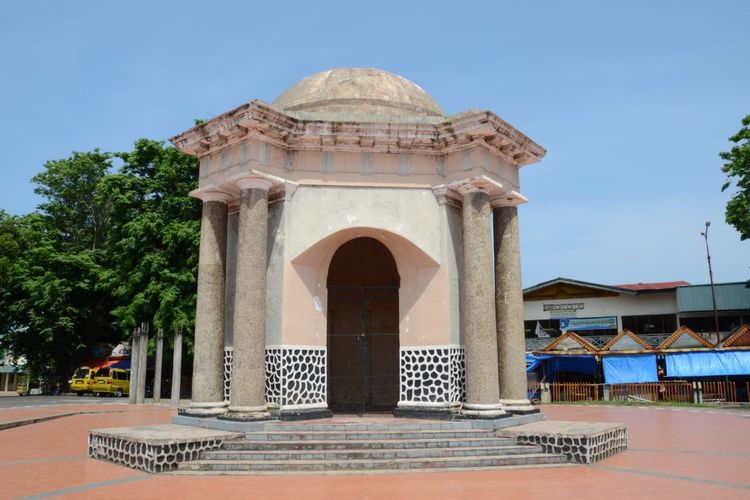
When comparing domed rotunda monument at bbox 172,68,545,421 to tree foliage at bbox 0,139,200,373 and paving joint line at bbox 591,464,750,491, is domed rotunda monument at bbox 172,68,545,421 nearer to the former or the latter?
paving joint line at bbox 591,464,750,491

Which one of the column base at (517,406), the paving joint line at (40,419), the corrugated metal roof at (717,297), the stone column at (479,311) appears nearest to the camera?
the stone column at (479,311)

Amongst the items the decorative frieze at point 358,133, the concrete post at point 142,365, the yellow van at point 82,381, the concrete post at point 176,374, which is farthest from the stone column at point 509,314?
the yellow van at point 82,381

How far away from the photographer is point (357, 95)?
1362 cm

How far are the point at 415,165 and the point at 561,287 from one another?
30973 mm

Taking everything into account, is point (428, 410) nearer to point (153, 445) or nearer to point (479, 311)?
point (479, 311)

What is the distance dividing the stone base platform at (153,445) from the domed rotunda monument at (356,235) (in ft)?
4.43

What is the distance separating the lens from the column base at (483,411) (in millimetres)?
→ 10969

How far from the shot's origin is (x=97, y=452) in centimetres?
1016

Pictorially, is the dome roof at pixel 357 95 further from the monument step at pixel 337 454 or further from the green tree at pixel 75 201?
the green tree at pixel 75 201

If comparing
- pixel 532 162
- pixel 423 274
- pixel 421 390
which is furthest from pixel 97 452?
pixel 532 162

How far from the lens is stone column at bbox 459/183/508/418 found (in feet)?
36.6

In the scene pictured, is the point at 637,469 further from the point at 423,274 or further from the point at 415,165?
the point at 415,165

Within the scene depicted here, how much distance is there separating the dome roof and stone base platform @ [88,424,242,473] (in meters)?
6.94

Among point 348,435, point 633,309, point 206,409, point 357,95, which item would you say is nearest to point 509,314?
point 348,435
